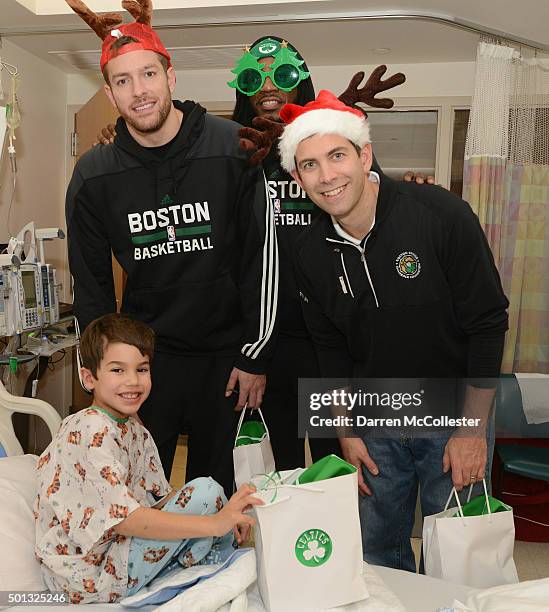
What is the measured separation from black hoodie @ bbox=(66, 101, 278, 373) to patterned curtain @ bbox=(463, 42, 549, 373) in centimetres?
184

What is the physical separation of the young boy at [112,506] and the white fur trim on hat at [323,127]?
0.63 meters

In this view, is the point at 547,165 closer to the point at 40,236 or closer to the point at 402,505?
the point at 402,505

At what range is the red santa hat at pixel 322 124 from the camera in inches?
69.6

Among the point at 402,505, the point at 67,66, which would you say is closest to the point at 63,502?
the point at 402,505

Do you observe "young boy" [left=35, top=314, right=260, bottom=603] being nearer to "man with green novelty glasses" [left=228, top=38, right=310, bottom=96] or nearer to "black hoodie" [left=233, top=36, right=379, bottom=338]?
"black hoodie" [left=233, top=36, right=379, bottom=338]

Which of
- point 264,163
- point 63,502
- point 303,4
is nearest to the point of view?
point 63,502

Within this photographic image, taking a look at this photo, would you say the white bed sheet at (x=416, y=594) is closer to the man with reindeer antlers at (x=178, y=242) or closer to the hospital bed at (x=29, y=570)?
the hospital bed at (x=29, y=570)

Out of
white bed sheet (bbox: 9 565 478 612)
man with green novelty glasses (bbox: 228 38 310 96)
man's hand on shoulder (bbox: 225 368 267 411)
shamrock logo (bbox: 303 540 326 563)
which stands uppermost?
man with green novelty glasses (bbox: 228 38 310 96)

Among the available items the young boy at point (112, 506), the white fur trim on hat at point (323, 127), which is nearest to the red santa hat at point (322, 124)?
the white fur trim on hat at point (323, 127)

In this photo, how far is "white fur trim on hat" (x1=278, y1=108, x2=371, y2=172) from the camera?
5.80 feet

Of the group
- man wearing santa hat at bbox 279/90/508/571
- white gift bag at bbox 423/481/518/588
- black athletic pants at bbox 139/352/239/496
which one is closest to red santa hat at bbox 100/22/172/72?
man wearing santa hat at bbox 279/90/508/571

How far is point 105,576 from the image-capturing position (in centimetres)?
162

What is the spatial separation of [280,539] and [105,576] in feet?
1.41

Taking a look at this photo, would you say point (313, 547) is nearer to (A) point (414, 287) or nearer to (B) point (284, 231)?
(A) point (414, 287)
